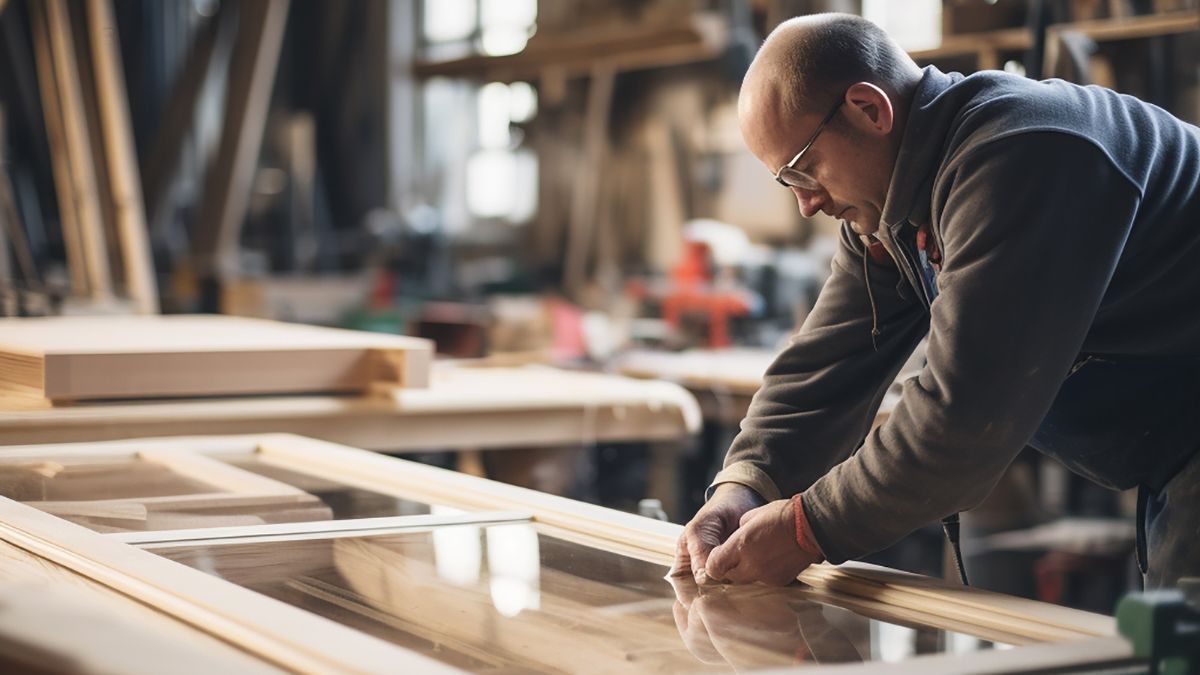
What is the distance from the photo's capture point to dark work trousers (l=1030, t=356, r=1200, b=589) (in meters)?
1.81

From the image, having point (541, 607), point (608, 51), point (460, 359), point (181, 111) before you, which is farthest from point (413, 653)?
point (181, 111)

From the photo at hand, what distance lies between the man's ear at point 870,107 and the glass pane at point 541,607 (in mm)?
559

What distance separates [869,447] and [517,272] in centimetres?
871

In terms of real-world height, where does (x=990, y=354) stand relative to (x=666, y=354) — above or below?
above

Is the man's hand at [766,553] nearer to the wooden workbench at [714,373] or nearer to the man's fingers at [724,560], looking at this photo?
the man's fingers at [724,560]

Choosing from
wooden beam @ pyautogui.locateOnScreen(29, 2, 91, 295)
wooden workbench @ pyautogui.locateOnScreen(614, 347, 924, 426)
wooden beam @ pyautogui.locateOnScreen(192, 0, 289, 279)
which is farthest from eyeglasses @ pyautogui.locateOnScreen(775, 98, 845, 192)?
wooden beam @ pyautogui.locateOnScreen(192, 0, 289, 279)

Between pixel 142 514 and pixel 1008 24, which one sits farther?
pixel 1008 24

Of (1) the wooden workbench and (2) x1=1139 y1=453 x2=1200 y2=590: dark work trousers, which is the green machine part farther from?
(1) the wooden workbench

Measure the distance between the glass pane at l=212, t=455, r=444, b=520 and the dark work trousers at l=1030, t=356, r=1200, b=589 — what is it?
92 centimetres

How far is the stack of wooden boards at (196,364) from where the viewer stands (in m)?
2.76

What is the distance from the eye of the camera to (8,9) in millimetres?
11297

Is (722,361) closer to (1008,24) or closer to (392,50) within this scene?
(1008,24)

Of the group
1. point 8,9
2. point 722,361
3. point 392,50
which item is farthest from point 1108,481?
point 8,9

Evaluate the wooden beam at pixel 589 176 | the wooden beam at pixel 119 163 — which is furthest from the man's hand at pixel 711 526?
the wooden beam at pixel 589 176
